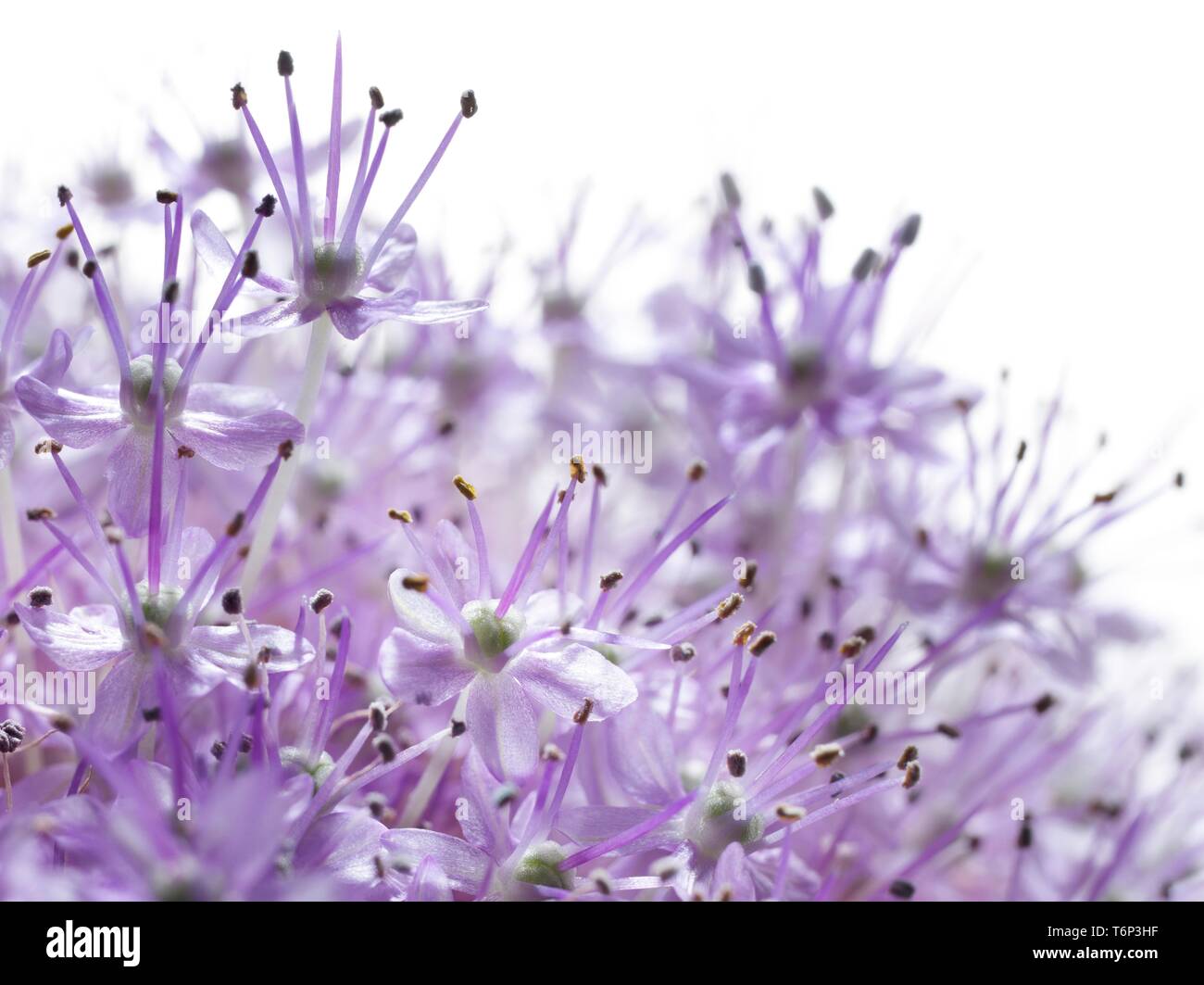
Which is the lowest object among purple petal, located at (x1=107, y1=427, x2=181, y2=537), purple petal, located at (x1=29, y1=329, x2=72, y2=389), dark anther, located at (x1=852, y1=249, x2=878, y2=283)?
purple petal, located at (x1=107, y1=427, x2=181, y2=537)

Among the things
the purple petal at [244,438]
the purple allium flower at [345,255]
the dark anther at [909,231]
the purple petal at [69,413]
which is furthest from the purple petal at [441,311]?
the dark anther at [909,231]

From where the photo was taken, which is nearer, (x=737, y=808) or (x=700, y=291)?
(x=737, y=808)

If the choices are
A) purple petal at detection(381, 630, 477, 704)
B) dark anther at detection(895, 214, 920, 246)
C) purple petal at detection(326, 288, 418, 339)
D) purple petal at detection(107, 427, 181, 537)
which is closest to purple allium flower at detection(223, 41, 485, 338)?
purple petal at detection(326, 288, 418, 339)

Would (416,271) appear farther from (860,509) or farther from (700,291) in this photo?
(860,509)

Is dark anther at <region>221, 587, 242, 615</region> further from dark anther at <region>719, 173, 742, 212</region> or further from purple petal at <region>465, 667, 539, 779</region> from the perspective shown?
dark anther at <region>719, 173, 742, 212</region>

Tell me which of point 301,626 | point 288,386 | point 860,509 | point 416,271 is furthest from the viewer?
point 860,509

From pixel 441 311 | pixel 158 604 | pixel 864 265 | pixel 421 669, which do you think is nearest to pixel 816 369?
pixel 864 265
